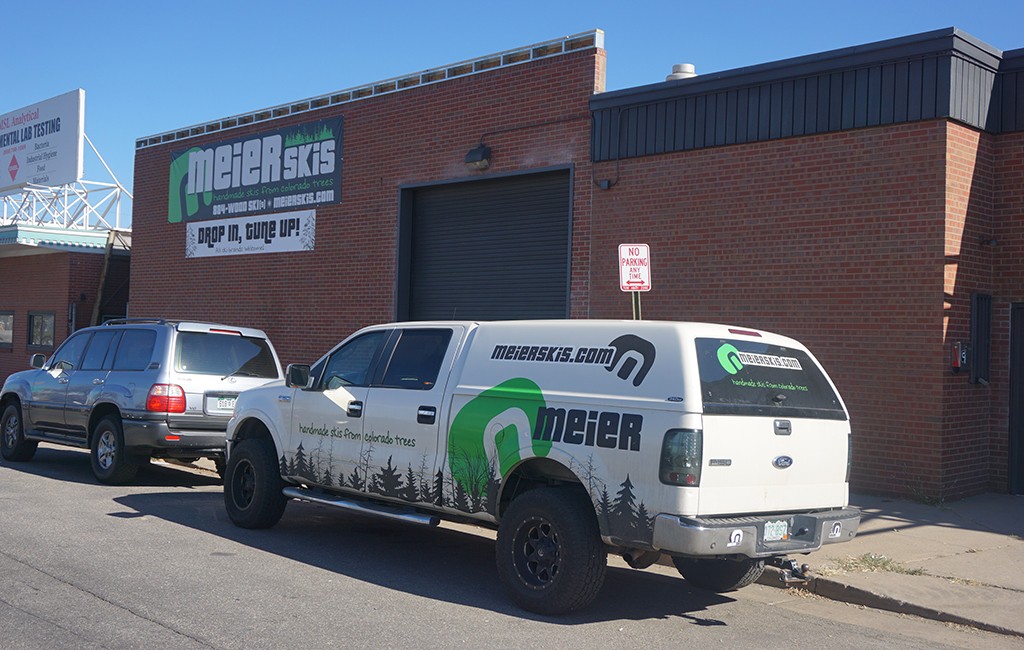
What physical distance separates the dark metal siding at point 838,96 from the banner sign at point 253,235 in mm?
7849

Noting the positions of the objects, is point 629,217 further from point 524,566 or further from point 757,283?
point 524,566

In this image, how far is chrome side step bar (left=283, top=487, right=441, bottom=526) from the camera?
307 inches

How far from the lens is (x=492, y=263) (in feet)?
53.4

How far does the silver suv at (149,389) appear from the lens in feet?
37.0

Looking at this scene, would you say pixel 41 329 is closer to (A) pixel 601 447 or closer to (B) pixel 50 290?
(B) pixel 50 290

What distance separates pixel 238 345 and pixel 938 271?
26.3 ft

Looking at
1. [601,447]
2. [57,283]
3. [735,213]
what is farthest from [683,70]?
[57,283]

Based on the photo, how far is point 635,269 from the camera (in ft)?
34.4

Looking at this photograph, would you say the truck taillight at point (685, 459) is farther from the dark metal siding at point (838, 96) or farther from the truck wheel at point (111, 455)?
the truck wheel at point (111, 455)

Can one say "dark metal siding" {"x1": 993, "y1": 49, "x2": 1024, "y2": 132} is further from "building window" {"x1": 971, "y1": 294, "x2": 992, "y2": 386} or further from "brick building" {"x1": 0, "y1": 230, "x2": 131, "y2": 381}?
"brick building" {"x1": 0, "y1": 230, "x2": 131, "y2": 381}

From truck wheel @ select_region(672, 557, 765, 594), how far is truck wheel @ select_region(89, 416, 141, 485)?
681 centimetres

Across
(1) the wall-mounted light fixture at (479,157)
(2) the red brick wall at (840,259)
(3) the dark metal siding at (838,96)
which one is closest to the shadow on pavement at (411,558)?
(2) the red brick wall at (840,259)

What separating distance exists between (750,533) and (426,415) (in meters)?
2.67

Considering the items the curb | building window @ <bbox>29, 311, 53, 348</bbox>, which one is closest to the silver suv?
the curb
